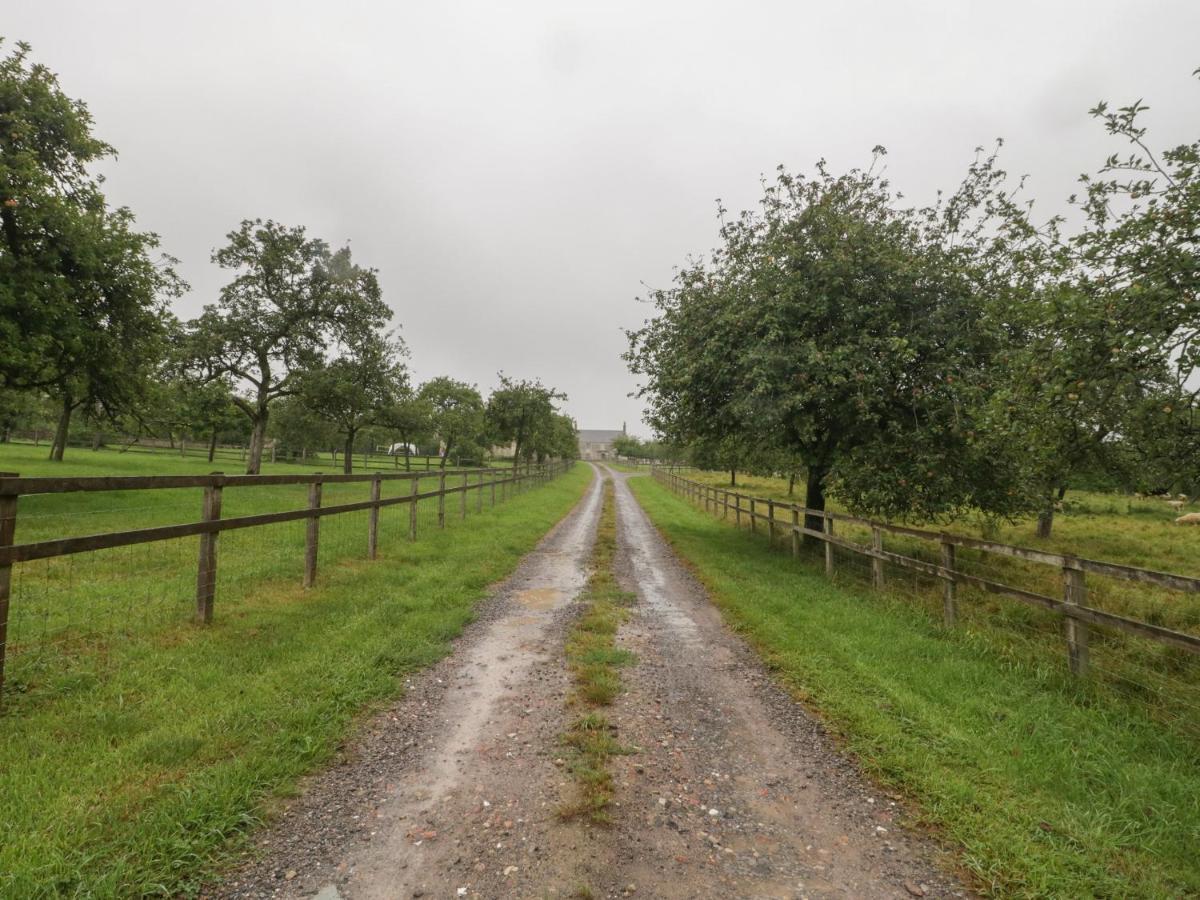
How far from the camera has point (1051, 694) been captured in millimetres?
4605

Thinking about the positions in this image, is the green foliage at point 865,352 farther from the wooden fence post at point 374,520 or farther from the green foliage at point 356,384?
the green foliage at point 356,384

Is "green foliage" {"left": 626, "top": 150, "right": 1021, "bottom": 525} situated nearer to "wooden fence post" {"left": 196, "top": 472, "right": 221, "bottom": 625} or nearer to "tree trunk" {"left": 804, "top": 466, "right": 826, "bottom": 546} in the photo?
"tree trunk" {"left": 804, "top": 466, "right": 826, "bottom": 546}

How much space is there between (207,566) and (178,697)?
1.89m

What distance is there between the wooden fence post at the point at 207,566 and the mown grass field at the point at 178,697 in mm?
180

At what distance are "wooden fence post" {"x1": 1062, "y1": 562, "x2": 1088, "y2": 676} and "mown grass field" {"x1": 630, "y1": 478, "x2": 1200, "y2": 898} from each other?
0.17m

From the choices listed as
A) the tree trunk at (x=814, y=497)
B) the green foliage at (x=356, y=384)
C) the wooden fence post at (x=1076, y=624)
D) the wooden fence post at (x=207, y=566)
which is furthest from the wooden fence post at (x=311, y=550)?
the green foliage at (x=356, y=384)

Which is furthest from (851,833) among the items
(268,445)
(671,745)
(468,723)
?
(268,445)

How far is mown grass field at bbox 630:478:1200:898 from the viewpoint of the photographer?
2.60 m

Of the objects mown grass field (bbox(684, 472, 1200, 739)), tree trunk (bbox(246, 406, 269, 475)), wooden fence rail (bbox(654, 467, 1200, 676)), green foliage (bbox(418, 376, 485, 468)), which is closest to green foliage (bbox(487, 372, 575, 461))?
green foliage (bbox(418, 376, 485, 468))

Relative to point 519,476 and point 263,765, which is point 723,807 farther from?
point 519,476

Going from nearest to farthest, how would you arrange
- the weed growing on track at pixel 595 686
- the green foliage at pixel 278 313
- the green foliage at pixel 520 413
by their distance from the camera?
the weed growing on track at pixel 595 686, the green foliage at pixel 278 313, the green foliage at pixel 520 413

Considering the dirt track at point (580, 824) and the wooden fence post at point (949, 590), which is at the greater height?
the wooden fence post at point (949, 590)

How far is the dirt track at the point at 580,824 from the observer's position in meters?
2.38

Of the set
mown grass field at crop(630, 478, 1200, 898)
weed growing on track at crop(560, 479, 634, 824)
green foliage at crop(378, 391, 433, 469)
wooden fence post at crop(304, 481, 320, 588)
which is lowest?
weed growing on track at crop(560, 479, 634, 824)
